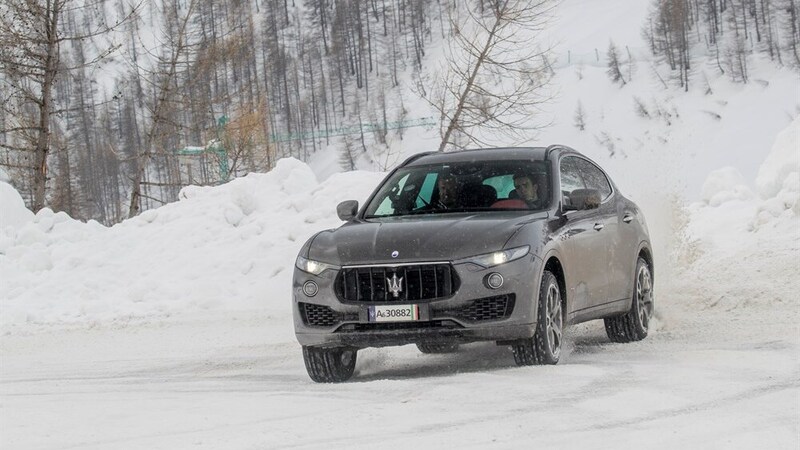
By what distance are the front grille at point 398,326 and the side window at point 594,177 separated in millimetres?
2572

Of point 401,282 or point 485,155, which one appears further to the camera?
point 485,155

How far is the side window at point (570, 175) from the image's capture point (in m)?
9.14

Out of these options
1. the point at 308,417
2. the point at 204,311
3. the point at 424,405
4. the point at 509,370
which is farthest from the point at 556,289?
the point at 204,311

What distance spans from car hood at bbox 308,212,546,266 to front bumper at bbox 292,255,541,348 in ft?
0.49

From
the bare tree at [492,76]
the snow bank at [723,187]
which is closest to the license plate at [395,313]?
the bare tree at [492,76]

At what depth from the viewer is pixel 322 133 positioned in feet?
479

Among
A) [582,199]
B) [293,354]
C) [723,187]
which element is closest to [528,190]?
[582,199]

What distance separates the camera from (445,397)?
6699mm

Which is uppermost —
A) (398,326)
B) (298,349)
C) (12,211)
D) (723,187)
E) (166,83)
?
(166,83)

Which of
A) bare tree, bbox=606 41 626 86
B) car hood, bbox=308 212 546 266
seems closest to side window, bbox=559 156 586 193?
car hood, bbox=308 212 546 266

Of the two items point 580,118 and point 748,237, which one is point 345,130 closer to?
point 580,118

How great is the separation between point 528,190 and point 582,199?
40 centimetres

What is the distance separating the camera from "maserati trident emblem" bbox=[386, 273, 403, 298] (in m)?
7.68

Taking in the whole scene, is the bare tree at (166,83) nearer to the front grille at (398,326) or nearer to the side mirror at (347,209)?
the side mirror at (347,209)
